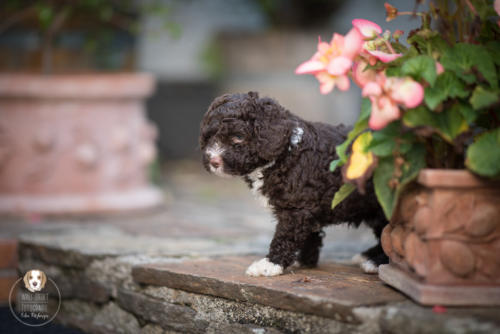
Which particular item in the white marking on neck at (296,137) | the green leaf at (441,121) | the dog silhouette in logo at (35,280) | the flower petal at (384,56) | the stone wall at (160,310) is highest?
the flower petal at (384,56)

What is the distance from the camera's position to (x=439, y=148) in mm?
2168

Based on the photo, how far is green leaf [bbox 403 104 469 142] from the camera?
2016 millimetres

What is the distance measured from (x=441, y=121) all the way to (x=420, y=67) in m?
0.19

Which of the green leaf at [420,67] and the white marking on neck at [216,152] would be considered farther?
the white marking on neck at [216,152]

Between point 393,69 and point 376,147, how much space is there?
0.87 ft

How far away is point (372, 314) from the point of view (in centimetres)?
207

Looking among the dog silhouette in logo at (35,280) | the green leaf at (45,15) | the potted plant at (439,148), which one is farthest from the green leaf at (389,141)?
the green leaf at (45,15)

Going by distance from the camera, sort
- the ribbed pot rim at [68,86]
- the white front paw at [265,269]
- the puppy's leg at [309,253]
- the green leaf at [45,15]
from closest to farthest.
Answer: the white front paw at [265,269] → the puppy's leg at [309,253] → the green leaf at [45,15] → the ribbed pot rim at [68,86]

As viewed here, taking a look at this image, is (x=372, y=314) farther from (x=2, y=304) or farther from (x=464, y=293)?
(x=2, y=304)

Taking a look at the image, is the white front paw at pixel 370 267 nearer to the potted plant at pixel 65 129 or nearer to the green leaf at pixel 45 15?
the potted plant at pixel 65 129

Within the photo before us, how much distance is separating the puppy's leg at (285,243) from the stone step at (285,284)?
4cm

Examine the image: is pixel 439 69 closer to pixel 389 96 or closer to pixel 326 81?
pixel 389 96

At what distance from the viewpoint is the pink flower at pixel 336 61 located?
215cm

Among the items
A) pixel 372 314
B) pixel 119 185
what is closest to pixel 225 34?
pixel 119 185
